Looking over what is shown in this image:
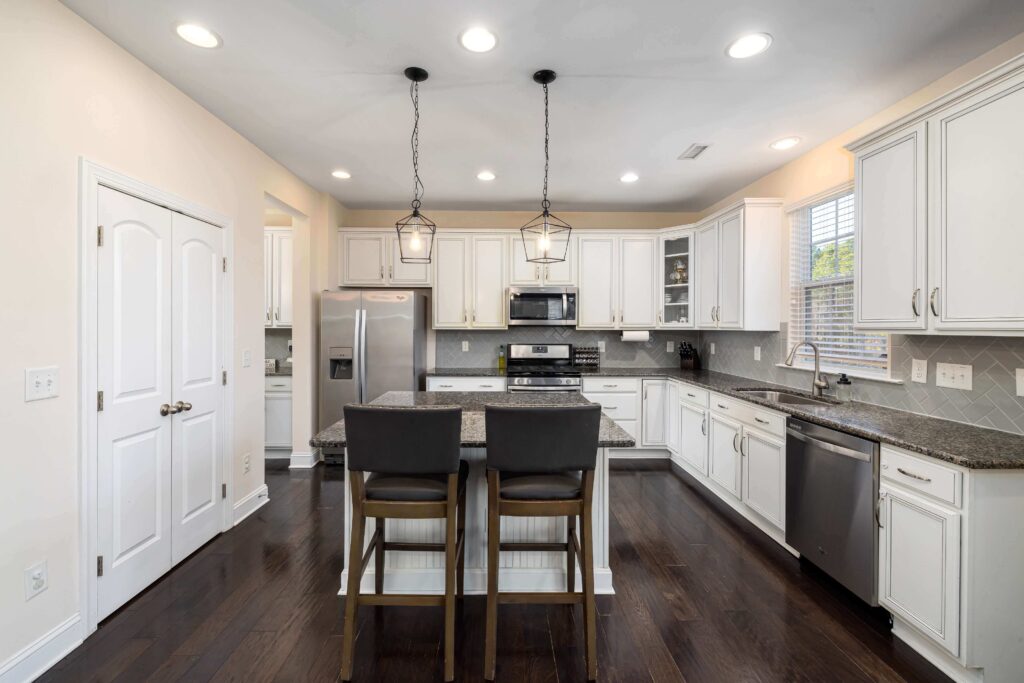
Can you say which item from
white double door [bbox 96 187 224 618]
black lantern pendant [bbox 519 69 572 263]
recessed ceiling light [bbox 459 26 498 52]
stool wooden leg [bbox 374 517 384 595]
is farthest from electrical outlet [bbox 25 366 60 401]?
recessed ceiling light [bbox 459 26 498 52]

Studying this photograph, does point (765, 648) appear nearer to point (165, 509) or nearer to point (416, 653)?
point (416, 653)

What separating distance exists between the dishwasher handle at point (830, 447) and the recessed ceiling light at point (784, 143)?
6.66ft

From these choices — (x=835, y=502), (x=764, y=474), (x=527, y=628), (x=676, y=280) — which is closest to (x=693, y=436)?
(x=764, y=474)

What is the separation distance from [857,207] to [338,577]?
3486 millimetres

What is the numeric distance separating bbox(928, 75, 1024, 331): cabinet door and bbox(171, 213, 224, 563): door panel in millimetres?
3827

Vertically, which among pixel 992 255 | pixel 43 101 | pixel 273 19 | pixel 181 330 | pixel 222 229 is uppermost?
pixel 273 19

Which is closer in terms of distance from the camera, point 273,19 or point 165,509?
point 273,19

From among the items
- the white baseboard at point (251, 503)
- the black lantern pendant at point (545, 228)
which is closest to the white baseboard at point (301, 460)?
the white baseboard at point (251, 503)

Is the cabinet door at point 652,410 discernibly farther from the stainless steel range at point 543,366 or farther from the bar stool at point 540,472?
the bar stool at point 540,472

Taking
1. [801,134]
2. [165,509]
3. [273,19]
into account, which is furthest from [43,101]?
[801,134]

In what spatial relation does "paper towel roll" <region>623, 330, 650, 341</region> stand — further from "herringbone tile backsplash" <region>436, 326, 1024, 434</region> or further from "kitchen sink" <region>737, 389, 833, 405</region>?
"kitchen sink" <region>737, 389, 833, 405</region>

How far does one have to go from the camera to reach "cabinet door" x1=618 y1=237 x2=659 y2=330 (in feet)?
15.8

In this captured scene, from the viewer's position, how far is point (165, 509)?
2.42m

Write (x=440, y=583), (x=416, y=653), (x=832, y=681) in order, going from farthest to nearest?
(x=440, y=583), (x=416, y=653), (x=832, y=681)
